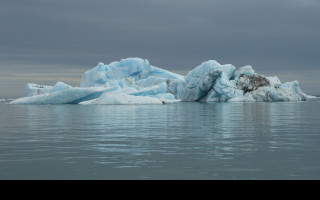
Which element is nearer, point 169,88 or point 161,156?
point 161,156

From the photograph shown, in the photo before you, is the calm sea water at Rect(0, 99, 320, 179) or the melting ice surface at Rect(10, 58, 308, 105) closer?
the calm sea water at Rect(0, 99, 320, 179)

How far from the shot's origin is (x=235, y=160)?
20.8ft

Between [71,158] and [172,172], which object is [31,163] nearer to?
[71,158]

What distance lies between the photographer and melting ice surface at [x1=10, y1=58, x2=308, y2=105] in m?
33.8

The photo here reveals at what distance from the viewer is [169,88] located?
150 ft

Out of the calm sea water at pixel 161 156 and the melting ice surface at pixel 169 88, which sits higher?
the melting ice surface at pixel 169 88

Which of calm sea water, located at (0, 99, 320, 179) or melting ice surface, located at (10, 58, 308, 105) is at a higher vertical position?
melting ice surface, located at (10, 58, 308, 105)

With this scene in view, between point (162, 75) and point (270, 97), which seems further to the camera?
point (162, 75)

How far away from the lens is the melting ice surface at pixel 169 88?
33.8 metres

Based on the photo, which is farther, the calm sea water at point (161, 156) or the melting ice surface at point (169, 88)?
the melting ice surface at point (169, 88)
